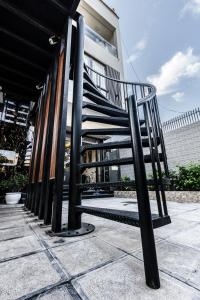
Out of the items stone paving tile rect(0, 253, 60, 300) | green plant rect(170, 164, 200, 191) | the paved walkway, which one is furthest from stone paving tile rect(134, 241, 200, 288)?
green plant rect(170, 164, 200, 191)

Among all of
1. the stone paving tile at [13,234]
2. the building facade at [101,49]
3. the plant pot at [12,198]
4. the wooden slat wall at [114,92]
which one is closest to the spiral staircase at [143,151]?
the stone paving tile at [13,234]

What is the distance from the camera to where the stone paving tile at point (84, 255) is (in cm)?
82

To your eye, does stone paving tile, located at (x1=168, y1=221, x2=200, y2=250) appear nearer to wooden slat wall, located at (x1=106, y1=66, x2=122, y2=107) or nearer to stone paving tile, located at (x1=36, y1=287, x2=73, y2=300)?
stone paving tile, located at (x1=36, y1=287, x2=73, y2=300)

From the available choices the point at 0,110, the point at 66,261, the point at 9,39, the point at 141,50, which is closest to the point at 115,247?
the point at 66,261

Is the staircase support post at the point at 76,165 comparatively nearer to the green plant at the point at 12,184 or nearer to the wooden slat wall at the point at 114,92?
the green plant at the point at 12,184

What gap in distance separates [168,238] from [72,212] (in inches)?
34.6

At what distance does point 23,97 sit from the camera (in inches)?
160

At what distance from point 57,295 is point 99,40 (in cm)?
1029

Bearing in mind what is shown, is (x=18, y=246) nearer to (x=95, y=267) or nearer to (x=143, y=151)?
(x=95, y=267)

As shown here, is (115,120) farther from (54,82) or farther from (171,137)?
(171,137)

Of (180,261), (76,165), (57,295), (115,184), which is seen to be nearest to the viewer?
(57,295)

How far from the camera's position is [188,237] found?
1196 millimetres

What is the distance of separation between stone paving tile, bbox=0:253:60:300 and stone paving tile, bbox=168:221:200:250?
0.89m

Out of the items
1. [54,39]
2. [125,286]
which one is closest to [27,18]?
[54,39]
